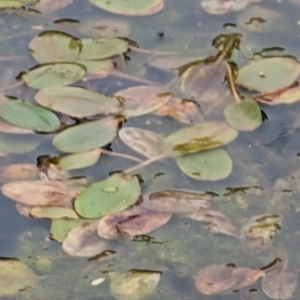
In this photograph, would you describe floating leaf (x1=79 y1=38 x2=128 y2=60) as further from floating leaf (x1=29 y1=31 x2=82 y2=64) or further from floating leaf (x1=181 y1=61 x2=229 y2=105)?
floating leaf (x1=181 y1=61 x2=229 y2=105)

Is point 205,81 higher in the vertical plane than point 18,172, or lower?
higher

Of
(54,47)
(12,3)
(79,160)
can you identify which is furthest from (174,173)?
(12,3)

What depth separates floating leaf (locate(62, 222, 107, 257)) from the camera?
3.71 feet

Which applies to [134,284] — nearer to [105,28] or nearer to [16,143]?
[16,143]

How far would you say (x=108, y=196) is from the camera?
1.19m

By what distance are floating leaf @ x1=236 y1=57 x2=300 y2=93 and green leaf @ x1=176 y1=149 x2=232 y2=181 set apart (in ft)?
0.64

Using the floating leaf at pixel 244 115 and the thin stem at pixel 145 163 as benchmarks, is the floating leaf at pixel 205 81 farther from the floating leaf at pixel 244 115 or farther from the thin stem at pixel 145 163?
the thin stem at pixel 145 163

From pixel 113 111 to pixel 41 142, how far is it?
0.51 feet

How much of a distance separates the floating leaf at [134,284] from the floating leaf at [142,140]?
25 centimetres

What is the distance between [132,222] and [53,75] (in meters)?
0.40

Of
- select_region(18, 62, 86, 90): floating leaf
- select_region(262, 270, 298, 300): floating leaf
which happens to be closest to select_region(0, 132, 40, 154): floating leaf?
select_region(18, 62, 86, 90): floating leaf

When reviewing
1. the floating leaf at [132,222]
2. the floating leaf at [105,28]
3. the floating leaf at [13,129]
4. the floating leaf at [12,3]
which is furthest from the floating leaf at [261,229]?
the floating leaf at [12,3]

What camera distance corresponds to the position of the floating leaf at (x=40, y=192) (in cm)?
118

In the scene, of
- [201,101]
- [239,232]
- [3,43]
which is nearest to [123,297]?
[239,232]
